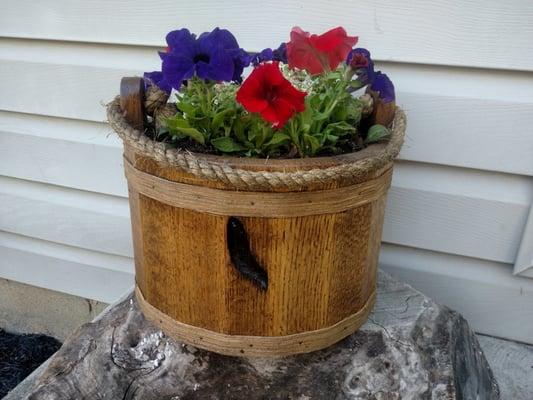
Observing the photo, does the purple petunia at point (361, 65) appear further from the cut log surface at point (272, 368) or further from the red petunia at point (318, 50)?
the cut log surface at point (272, 368)

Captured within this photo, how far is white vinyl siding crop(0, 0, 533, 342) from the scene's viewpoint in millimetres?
1194

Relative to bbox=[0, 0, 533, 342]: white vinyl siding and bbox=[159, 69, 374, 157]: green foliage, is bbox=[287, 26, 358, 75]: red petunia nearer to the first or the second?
bbox=[159, 69, 374, 157]: green foliage

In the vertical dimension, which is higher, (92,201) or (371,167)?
(371,167)

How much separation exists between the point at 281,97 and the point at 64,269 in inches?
53.2

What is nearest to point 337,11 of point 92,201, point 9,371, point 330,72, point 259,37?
point 259,37

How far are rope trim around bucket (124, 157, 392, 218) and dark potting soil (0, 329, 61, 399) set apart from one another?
4.27 ft

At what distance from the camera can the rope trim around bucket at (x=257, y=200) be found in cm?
86

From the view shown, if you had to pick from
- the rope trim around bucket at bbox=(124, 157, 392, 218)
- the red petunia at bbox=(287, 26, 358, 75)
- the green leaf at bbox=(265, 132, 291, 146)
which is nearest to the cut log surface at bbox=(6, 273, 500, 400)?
the rope trim around bucket at bbox=(124, 157, 392, 218)

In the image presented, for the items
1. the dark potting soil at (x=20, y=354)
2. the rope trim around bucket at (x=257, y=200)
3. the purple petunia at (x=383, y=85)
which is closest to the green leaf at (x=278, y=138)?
the rope trim around bucket at (x=257, y=200)

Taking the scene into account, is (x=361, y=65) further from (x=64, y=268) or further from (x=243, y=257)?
(x=64, y=268)

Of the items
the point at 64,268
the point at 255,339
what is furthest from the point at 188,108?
the point at 64,268

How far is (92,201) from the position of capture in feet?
5.63

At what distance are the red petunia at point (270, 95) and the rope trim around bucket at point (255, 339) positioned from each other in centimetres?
42

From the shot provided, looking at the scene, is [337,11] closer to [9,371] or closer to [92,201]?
[92,201]
